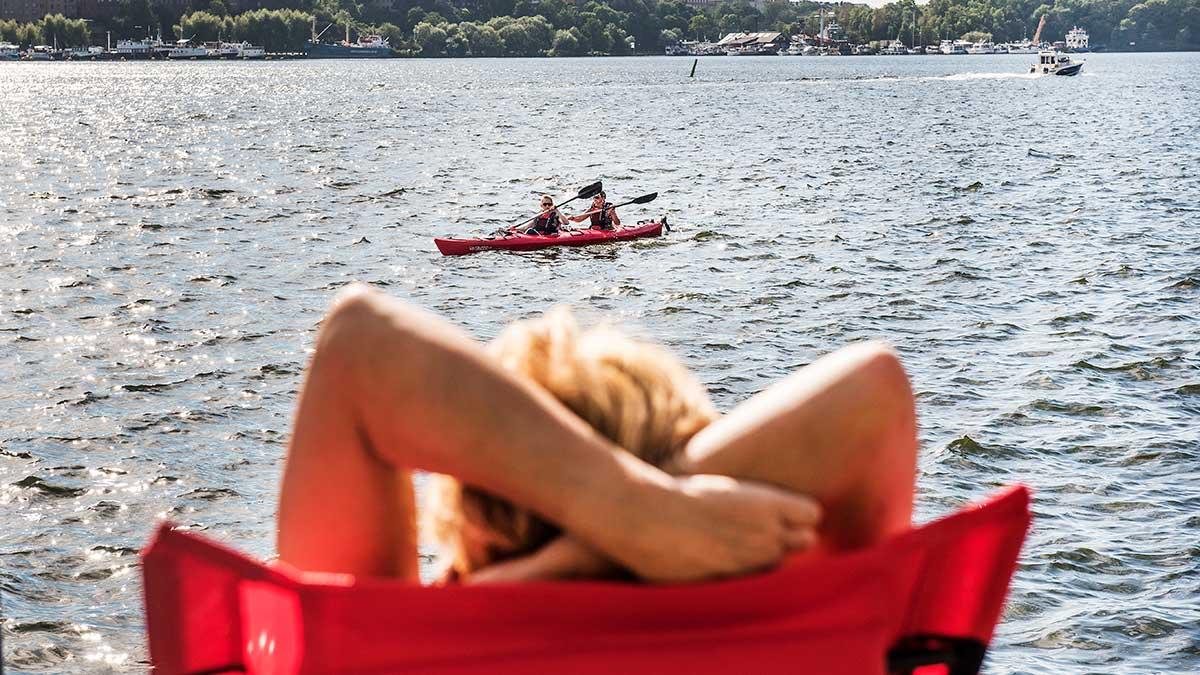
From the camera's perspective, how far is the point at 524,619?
1.76m

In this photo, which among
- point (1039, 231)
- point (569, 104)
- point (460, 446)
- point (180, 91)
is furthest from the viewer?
point (180, 91)

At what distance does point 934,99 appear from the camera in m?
81.0

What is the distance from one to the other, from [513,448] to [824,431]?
412 mm

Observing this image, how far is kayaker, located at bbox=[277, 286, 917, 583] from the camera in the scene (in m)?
1.71

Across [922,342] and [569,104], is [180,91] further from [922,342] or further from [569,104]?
[922,342]

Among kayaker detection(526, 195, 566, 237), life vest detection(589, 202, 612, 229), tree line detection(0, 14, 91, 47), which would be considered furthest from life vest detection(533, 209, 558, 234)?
tree line detection(0, 14, 91, 47)

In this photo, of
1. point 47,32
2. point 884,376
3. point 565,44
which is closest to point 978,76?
point 565,44

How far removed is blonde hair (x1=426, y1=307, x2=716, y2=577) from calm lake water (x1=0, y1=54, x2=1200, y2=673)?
5.20 meters

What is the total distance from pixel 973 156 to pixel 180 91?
67.7m

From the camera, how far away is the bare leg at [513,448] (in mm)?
1702

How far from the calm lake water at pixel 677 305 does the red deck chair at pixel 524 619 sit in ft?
16.8

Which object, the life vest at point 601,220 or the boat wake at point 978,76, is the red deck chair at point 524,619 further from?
the boat wake at point 978,76

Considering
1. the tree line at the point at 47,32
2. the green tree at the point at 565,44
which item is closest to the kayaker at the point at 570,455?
the tree line at the point at 47,32

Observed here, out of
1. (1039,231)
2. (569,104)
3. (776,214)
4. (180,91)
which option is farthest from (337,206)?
(180,91)
